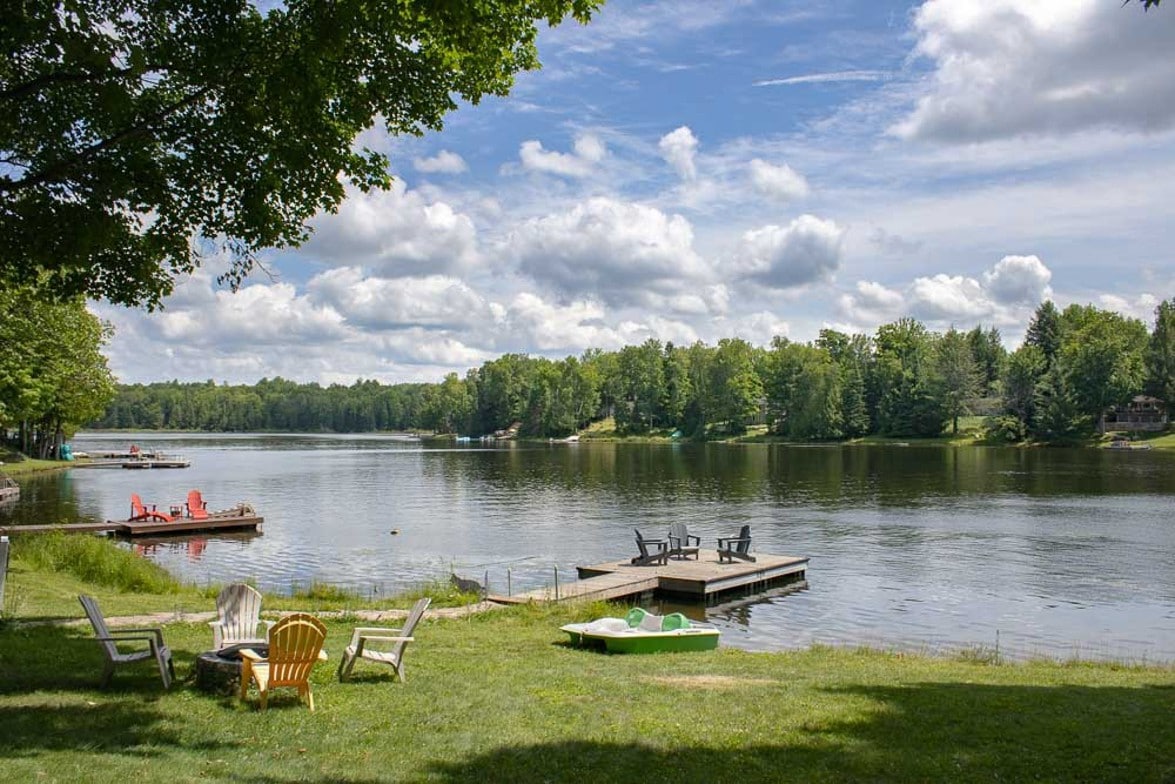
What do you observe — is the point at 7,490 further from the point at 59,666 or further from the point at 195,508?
the point at 59,666

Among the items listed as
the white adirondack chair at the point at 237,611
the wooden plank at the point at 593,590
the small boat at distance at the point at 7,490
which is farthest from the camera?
the small boat at distance at the point at 7,490

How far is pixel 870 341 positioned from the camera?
15075cm

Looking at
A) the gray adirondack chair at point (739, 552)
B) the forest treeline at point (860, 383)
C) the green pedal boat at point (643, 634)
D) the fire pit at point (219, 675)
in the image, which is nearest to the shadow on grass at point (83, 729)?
the fire pit at point (219, 675)

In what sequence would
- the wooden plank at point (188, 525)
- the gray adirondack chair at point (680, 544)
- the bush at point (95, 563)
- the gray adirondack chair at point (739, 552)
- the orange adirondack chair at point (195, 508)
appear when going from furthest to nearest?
the orange adirondack chair at point (195, 508) → the wooden plank at point (188, 525) → the gray adirondack chair at point (680, 544) → the gray adirondack chair at point (739, 552) → the bush at point (95, 563)

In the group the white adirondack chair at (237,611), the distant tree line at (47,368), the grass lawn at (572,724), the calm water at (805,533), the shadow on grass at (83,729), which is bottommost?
the calm water at (805,533)

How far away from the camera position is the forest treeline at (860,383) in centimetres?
11244

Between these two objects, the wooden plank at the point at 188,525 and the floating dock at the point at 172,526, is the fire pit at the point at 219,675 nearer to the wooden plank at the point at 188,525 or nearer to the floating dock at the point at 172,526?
the floating dock at the point at 172,526

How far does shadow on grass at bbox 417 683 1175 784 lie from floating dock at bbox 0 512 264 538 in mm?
33833

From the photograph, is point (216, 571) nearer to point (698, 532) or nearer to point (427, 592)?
point (427, 592)

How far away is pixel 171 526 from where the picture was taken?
4062cm

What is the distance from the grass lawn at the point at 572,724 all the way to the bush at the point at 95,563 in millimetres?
9391

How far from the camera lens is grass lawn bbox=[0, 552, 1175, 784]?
7754 mm

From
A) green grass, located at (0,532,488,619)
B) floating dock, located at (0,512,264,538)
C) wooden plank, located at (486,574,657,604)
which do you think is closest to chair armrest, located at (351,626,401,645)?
green grass, located at (0,532,488,619)

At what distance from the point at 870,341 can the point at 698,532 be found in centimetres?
11894
